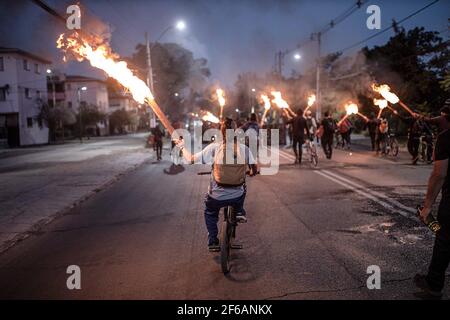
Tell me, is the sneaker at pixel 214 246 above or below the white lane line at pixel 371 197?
above

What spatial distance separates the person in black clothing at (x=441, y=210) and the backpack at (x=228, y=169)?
233 cm

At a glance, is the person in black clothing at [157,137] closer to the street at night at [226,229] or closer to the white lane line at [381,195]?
the street at night at [226,229]

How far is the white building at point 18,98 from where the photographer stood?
4372 centimetres

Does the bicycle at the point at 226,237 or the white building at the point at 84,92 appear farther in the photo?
the white building at the point at 84,92

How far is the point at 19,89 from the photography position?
44625mm

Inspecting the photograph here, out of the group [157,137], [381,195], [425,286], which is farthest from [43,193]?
[425,286]

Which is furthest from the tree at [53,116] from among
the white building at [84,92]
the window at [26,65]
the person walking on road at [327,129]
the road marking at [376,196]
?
the road marking at [376,196]

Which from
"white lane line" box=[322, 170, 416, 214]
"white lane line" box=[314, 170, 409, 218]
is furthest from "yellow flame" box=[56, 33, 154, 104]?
"white lane line" box=[322, 170, 416, 214]

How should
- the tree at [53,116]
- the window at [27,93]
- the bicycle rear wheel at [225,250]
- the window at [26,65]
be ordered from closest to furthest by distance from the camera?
the bicycle rear wheel at [225,250]
the window at [26,65]
the window at [27,93]
the tree at [53,116]

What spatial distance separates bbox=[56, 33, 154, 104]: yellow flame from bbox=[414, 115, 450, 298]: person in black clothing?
12.0 feet

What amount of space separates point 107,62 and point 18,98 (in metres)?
41.8

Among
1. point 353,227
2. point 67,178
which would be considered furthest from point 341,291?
point 67,178

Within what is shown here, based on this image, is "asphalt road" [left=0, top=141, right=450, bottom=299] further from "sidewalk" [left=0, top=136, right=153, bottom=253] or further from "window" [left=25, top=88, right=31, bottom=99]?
A: "window" [left=25, top=88, right=31, bottom=99]
